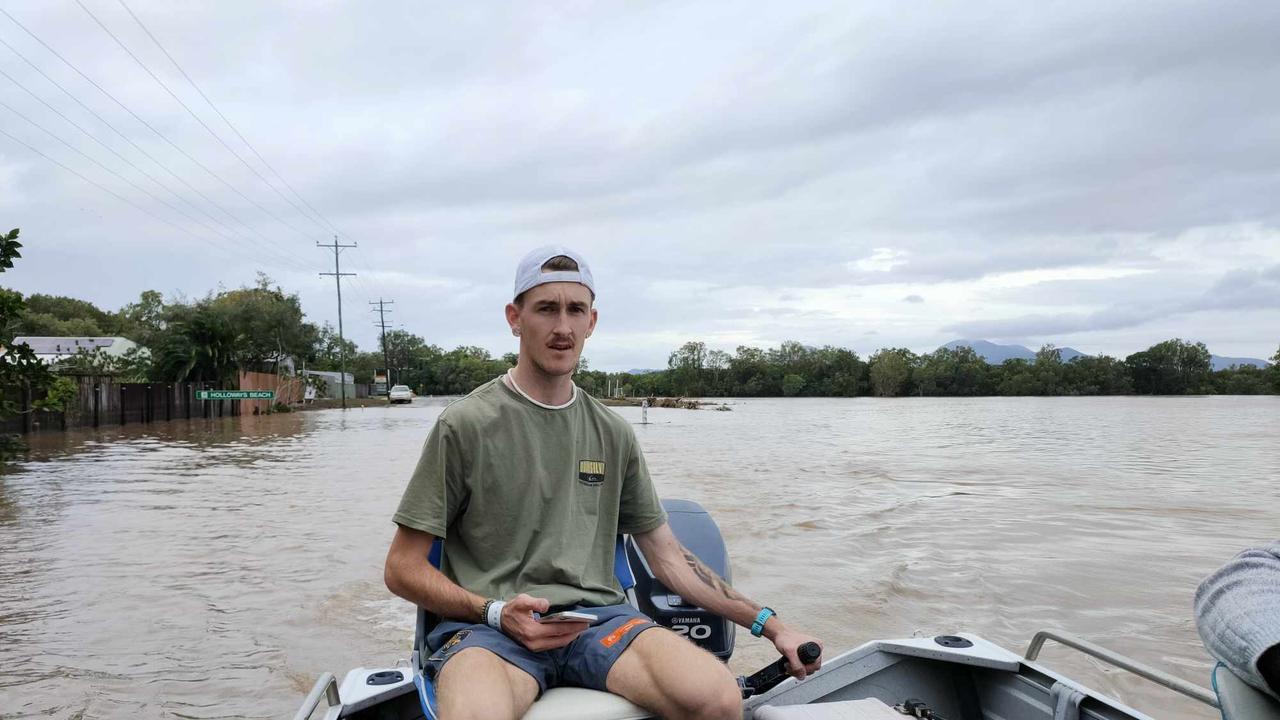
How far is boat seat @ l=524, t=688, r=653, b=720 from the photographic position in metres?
2.24

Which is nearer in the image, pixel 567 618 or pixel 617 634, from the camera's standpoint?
pixel 567 618

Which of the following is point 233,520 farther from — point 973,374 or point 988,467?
point 973,374

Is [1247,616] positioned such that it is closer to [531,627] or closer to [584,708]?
[584,708]

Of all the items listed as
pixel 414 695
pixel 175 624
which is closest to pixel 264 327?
pixel 175 624

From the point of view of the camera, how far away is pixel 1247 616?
5.71 feet

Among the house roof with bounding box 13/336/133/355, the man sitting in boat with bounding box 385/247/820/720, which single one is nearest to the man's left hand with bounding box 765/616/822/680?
the man sitting in boat with bounding box 385/247/820/720

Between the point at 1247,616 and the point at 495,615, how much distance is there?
174 cm

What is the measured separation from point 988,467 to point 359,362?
380 feet

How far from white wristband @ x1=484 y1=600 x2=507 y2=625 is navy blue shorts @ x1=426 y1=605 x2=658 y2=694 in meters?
0.02

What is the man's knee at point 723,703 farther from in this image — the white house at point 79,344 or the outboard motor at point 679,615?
the white house at point 79,344

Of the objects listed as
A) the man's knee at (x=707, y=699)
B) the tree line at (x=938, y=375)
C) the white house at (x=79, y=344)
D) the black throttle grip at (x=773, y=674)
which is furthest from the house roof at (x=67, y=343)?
the tree line at (x=938, y=375)

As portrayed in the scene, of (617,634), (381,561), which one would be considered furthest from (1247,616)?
(381,561)

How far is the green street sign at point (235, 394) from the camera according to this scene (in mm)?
42125

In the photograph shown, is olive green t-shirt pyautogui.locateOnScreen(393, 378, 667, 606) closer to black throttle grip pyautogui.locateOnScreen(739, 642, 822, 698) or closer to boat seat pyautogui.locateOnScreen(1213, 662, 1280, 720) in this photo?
black throttle grip pyautogui.locateOnScreen(739, 642, 822, 698)
